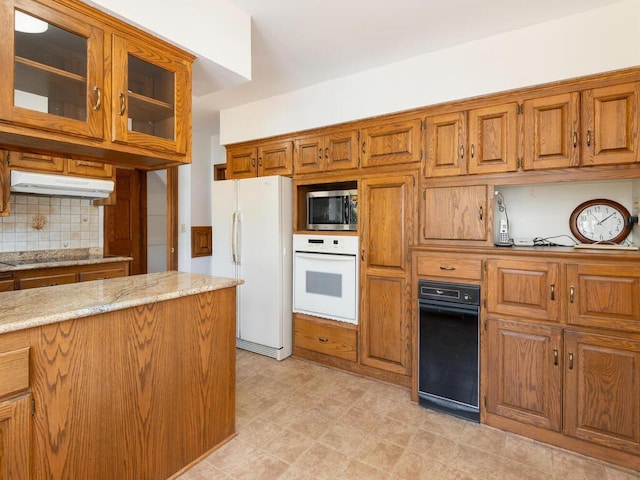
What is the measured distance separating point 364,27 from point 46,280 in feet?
10.7

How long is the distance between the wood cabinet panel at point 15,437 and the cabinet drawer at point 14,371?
39 mm

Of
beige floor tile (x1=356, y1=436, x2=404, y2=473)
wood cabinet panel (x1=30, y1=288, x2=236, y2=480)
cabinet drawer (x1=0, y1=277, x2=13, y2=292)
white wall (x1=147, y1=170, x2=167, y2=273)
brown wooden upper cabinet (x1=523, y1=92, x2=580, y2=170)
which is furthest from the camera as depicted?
white wall (x1=147, y1=170, x2=167, y2=273)

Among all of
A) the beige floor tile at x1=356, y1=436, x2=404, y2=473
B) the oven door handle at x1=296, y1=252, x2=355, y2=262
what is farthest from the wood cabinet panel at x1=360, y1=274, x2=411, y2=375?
the beige floor tile at x1=356, y1=436, x2=404, y2=473

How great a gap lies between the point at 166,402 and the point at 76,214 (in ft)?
9.37

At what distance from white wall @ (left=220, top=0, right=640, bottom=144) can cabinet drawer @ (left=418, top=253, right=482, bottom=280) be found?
1154 millimetres

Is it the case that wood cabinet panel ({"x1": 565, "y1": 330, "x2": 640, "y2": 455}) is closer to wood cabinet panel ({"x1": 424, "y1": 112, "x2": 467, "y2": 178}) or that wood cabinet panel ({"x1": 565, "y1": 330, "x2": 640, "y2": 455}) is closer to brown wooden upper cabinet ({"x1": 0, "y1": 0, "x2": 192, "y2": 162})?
wood cabinet panel ({"x1": 424, "y1": 112, "x2": 467, "y2": 178})

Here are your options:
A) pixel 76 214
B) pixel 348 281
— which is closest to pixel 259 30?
pixel 348 281

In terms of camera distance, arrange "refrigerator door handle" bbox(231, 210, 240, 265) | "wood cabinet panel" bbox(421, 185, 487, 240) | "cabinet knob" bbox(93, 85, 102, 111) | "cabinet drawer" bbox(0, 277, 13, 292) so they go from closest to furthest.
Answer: "cabinet knob" bbox(93, 85, 102, 111) < "wood cabinet panel" bbox(421, 185, 487, 240) < "cabinet drawer" bbox(0, 277, 13, 292) < "refrigerator door handle" bbox(231, 210, 240, 265)

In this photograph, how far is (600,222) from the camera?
7.46 feet

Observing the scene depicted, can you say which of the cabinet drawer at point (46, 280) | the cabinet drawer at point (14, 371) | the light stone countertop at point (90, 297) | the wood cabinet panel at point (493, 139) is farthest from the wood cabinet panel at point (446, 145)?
the cabinet drawer at point (46, 280)

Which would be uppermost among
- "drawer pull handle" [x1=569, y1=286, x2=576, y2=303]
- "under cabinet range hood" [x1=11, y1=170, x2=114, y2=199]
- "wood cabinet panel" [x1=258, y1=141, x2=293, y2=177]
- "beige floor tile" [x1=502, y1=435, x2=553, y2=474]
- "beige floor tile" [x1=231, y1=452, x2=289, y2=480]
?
"wood cabinet panel" [x1=258, y1=141, x2=293, y2=177]

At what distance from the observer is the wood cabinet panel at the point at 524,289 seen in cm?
196

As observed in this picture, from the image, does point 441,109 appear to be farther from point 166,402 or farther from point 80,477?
point 80,477

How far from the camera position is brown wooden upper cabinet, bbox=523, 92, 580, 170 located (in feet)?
6.61
